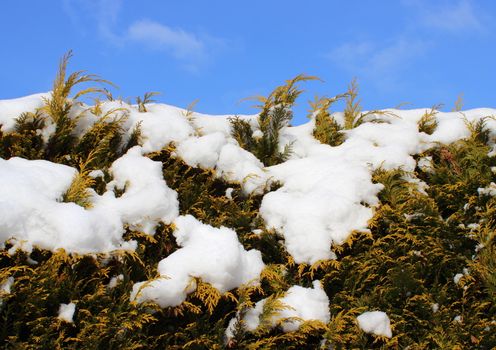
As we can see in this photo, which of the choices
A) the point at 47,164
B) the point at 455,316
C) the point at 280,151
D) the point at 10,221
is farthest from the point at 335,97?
the point at 10,221

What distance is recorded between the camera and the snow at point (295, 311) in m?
3.14

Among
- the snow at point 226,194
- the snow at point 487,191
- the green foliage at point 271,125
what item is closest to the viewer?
the snow at point 226,194

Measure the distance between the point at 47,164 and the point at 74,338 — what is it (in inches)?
52.1

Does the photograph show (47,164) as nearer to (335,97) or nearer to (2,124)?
(2,124)

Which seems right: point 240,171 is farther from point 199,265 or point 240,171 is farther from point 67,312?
point 67,312

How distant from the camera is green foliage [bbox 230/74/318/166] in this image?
4.47m

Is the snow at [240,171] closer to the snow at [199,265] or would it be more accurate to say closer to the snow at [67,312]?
the snow at [199,265]

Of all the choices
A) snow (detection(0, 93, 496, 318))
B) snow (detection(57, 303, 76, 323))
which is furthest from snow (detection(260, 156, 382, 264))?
snow (detection(57, 303, 76, 323))

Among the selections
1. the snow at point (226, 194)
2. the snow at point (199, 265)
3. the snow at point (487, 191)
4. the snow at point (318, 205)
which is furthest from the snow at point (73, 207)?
the snow at point (487, 191)

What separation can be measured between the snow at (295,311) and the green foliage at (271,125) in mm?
1456

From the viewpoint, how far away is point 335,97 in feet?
15.8

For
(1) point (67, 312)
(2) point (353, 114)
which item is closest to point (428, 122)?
(2) point (353, 114)

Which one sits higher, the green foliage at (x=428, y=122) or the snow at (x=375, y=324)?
the green foliage at (x=428, y=122)

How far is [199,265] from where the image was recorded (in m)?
3.16
